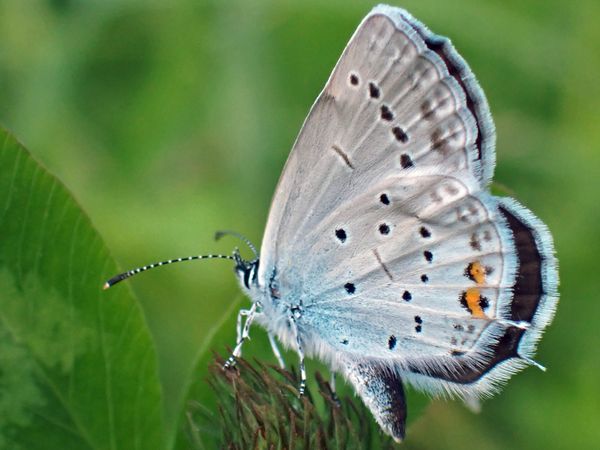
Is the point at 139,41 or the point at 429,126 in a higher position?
the point at 139,41

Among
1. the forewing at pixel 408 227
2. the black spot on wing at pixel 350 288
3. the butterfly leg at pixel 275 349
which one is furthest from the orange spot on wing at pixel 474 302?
the butterfly leg at pixel 275 349

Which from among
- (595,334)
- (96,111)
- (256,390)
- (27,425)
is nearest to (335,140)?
(256,390)

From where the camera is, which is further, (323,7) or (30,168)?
(323,7)

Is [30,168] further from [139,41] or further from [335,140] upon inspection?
[139,41]

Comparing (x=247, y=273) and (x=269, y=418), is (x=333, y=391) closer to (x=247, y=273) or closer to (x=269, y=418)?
(x=269, y=418)

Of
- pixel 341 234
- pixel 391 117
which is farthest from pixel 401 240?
pixel 391 117

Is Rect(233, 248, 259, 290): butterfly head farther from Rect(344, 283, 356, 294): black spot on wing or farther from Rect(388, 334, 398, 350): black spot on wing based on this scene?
Rect(388, 334, 398, 350): black spot on wing
